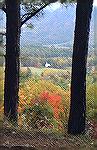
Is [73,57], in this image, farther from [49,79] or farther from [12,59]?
[49,79]

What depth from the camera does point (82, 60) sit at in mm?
8383

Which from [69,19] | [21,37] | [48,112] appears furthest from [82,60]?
[48,112]

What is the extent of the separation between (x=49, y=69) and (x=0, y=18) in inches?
64.6

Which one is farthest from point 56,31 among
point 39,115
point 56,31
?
point 39,115

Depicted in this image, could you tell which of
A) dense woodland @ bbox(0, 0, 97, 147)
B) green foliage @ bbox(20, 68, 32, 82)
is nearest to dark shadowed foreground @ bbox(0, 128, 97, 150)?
dense woodland @ bbox(0, 0, 97, 147)

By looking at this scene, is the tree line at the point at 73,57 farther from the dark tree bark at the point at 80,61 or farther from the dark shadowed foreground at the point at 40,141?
the dark shadowed foreground at the point at 40,141

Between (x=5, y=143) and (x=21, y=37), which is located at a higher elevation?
(x=21, y=37)

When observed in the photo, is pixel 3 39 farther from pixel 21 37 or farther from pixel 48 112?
pixel 48 112

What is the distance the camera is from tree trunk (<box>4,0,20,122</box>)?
9172 mm

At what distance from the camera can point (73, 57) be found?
843cm

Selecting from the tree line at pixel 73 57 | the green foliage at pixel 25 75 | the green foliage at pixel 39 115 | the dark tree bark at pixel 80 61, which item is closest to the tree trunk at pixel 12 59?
the tree line at pixel 73 57

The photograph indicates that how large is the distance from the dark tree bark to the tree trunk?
57.2 inches

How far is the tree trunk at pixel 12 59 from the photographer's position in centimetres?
917

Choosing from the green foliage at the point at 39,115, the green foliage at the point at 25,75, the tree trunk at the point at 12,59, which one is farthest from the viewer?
the green foliage at the point at 39,115
